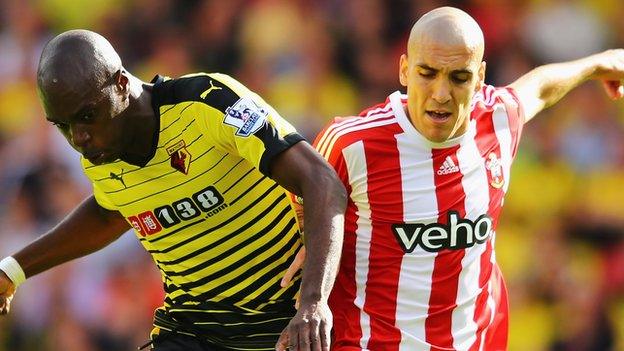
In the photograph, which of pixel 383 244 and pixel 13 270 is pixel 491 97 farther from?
pixel 13 270

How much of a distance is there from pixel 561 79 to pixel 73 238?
7.42 ft

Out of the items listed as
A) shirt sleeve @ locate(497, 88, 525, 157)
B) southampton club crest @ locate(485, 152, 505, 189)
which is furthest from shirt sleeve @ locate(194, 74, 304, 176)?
shirt sleeve @ locate(497, 88, 525, 157)

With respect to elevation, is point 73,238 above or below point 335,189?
below

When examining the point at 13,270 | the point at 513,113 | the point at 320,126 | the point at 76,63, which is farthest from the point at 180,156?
the point at 320,126

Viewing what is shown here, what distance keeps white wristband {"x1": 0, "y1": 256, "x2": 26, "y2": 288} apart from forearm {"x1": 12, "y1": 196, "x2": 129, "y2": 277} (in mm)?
20

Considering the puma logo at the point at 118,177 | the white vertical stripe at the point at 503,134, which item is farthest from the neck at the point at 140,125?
the white vertical stripe at the point at 503,134

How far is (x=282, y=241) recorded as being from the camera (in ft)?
17.3

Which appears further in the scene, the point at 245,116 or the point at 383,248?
the point at 383,248

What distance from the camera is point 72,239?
576 cm

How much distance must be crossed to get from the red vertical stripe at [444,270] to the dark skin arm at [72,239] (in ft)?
4.72

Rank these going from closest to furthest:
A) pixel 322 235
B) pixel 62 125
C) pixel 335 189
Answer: pixel 322 235, pixel 335 189, pixel 62 125

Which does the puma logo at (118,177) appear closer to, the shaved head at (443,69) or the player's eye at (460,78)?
the shaved head at (443,69)

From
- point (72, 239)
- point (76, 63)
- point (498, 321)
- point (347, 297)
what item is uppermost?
point (76, 63)

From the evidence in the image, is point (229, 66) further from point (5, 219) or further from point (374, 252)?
point (374, 252)
